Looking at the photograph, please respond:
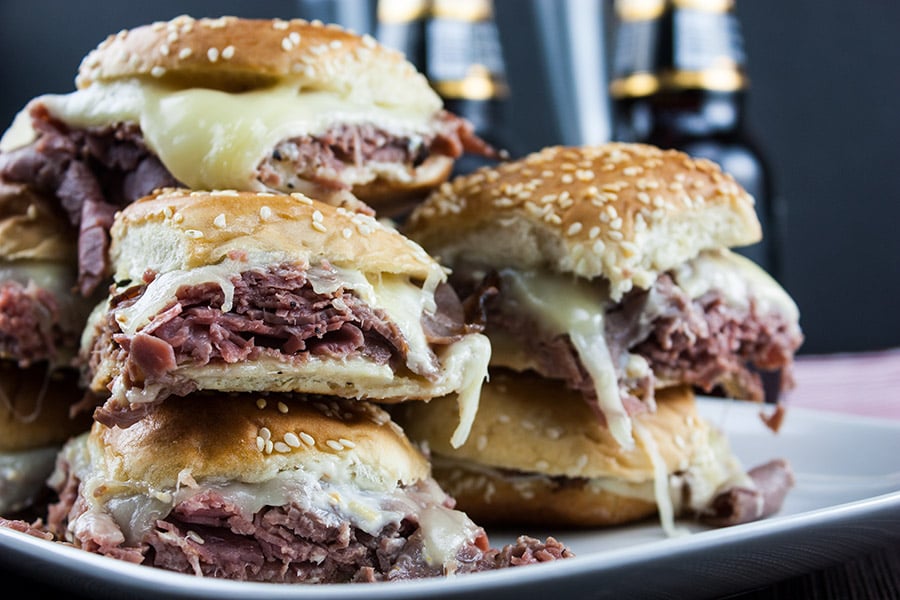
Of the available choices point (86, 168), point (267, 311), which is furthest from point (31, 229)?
point (267, 311)

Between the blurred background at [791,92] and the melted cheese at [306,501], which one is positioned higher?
the melted cheese at [306,501]

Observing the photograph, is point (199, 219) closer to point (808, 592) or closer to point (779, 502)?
point (808, 592)

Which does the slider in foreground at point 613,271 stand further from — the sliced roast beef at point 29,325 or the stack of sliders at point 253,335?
the sliced roast beef at point 29,325

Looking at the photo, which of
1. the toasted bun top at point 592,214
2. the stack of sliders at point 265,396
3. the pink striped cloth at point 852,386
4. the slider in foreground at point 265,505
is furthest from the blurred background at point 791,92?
the slider in foreground at point 265,505

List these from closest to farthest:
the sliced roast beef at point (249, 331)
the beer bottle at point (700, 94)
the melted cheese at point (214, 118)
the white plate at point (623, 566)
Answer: the white plate at point (623, 566) → the sliced roast beef at point (249, 331) → the melted cheese at point (214, 118) → the beer bottle at point (700, 94)

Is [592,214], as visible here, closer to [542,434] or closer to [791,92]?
[542,434]

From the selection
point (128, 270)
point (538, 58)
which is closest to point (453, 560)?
point (128, 270)
